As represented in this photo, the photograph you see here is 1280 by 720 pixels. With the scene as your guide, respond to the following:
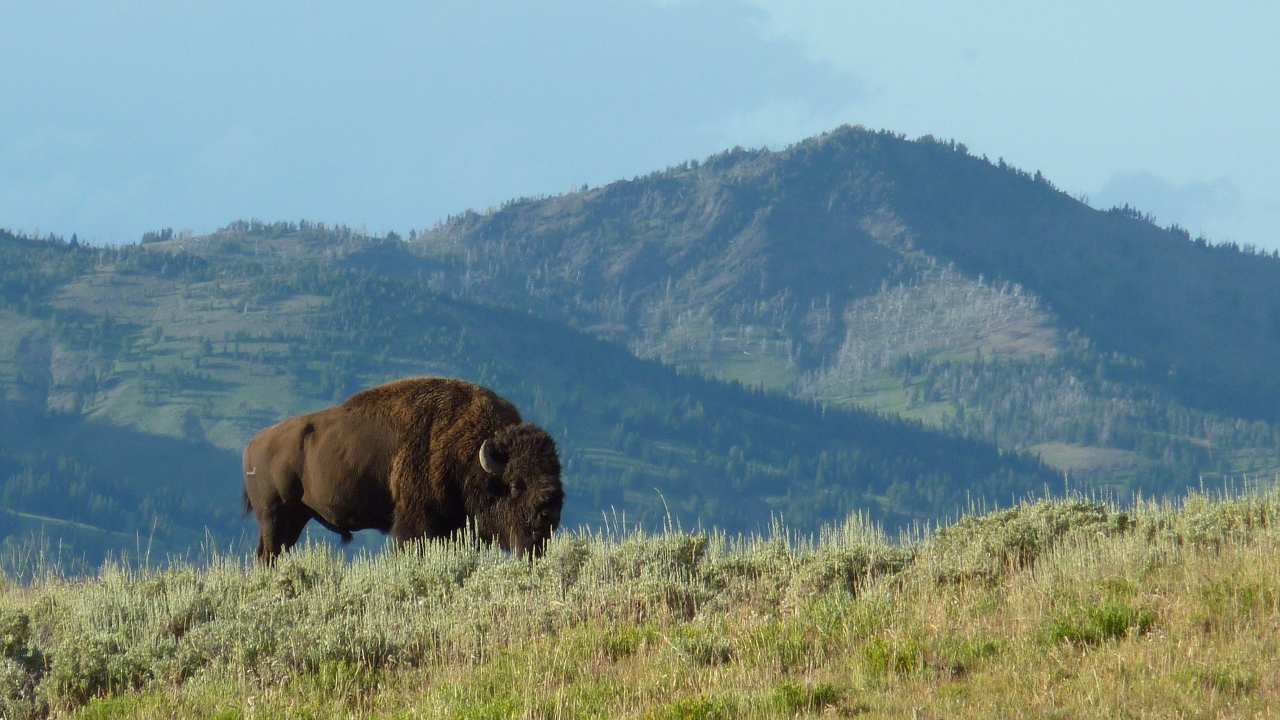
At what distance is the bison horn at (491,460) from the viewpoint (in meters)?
18.2

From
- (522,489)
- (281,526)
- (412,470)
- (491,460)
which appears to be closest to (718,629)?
(522,489)

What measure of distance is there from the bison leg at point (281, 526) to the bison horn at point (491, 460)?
2.79 m

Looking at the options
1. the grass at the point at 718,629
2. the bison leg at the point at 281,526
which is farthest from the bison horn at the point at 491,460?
A: the bison leg at the point at 281,526

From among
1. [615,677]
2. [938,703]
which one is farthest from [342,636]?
[938,703]

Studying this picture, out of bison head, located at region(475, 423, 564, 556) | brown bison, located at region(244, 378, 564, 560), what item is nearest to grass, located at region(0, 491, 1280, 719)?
bison head, located at region(475, 423, 564, 556)

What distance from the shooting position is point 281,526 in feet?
64.5

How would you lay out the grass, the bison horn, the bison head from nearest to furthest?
the grass, the bison head, the bison horn

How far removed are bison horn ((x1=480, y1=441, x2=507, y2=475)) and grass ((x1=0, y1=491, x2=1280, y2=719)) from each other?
171 cm

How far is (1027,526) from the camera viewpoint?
1488cm

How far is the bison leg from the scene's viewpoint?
1959cm

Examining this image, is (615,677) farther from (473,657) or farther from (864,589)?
(864,589)

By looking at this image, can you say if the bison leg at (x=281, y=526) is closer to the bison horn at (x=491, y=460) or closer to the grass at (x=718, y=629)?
the grass at (x=718, y=629)

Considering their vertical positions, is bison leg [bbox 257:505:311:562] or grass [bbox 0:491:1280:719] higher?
grass [bbox 0:491:1280:719]

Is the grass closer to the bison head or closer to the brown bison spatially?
the bison head
